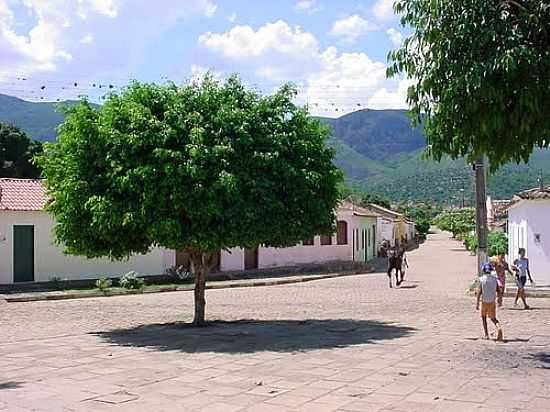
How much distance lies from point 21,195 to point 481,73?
22062 millimetres

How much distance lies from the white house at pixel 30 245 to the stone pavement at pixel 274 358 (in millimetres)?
5614

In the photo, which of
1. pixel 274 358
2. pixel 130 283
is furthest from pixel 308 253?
pixel 274 358

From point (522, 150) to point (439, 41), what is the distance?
173 centimetres

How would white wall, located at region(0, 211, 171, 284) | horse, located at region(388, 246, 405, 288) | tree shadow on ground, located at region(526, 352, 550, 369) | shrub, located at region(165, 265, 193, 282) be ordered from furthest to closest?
shrub, located at region(165, 265, 193, 282), horse, located at region(388, 246, 405, 288), white wall, located at region(0, 211, 171, 284), tree shadow on ground, located at region(526, 352, 550, 369)

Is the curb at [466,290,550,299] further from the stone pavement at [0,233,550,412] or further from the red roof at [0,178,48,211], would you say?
the red roof at [0,178,48,211]

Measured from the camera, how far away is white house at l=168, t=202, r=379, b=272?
110ft

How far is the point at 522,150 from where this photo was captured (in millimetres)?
9352

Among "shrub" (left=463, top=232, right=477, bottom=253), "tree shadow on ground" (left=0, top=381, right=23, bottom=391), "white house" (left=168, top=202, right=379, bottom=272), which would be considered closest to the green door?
"white house" (left=168, top=202, right=379, bottom=272)

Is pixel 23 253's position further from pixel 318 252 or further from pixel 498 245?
pixel 498 245

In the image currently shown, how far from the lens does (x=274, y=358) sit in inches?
444

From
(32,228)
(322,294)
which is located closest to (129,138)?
(322,294)

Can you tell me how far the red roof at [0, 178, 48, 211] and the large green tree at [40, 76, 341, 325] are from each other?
12.0m

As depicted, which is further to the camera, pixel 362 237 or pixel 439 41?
pixel 362 237

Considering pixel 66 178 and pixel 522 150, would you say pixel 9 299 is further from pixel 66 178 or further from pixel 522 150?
pixel 522 150
